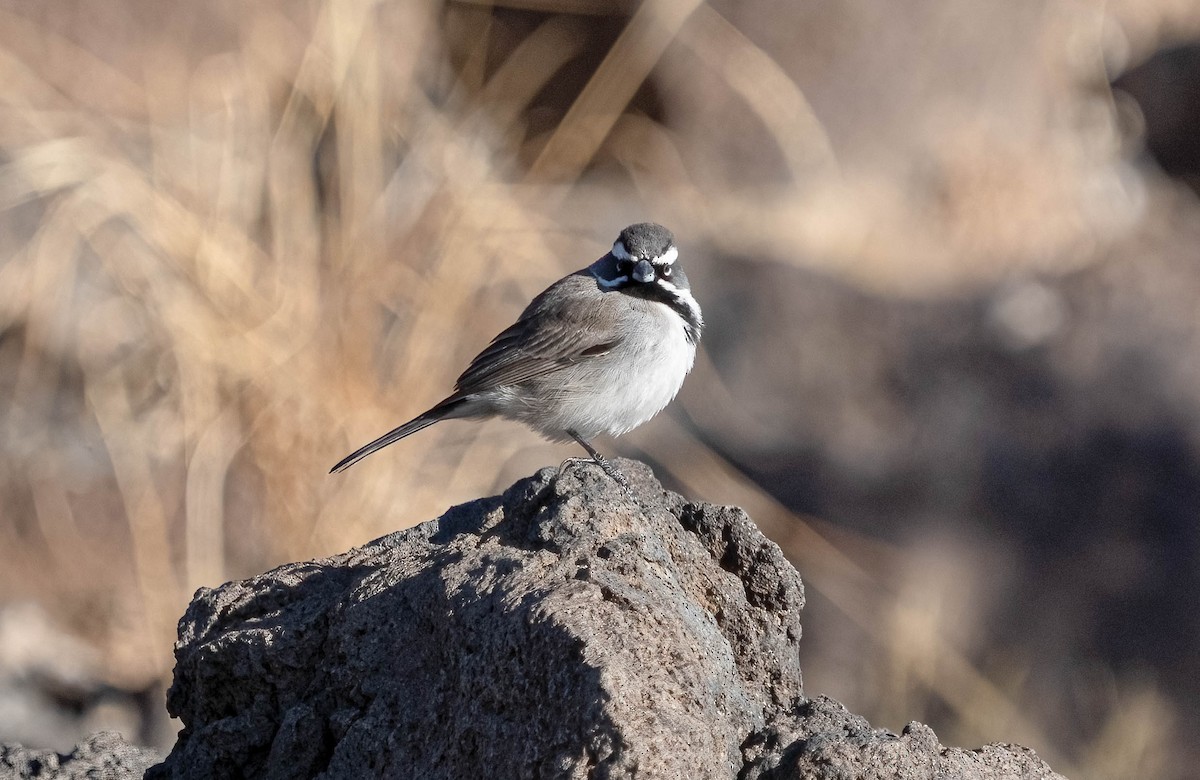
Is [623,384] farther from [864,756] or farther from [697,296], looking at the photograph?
[697,296]

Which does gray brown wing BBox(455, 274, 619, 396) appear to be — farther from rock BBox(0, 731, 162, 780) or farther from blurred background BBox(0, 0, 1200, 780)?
blurred background BBox(0, 0, 1200, 780)

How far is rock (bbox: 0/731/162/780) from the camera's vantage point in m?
4.06

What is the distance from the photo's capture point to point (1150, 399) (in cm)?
917

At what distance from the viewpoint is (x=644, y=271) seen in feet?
20.2

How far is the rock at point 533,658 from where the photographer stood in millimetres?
2922

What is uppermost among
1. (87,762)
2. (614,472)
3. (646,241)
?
(614,472)

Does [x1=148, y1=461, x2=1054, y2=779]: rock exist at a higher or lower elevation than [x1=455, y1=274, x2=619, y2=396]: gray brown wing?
higher

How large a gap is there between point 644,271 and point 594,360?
47cm

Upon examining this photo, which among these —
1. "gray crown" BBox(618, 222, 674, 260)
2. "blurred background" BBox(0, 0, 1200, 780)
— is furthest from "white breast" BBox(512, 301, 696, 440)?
"blurred background" BBox(0, 0, 1200, 780)

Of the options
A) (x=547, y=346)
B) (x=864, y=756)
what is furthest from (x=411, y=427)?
(x=864, y=756)

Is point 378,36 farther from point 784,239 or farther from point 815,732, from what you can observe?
point 815,732

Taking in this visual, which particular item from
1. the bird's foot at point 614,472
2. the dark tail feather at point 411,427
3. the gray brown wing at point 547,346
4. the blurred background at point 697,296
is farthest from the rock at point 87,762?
the blurred background at point 697,296

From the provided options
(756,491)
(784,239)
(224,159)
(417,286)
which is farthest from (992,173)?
(224,159)

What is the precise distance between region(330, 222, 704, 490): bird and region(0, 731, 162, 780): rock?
6.49ft
